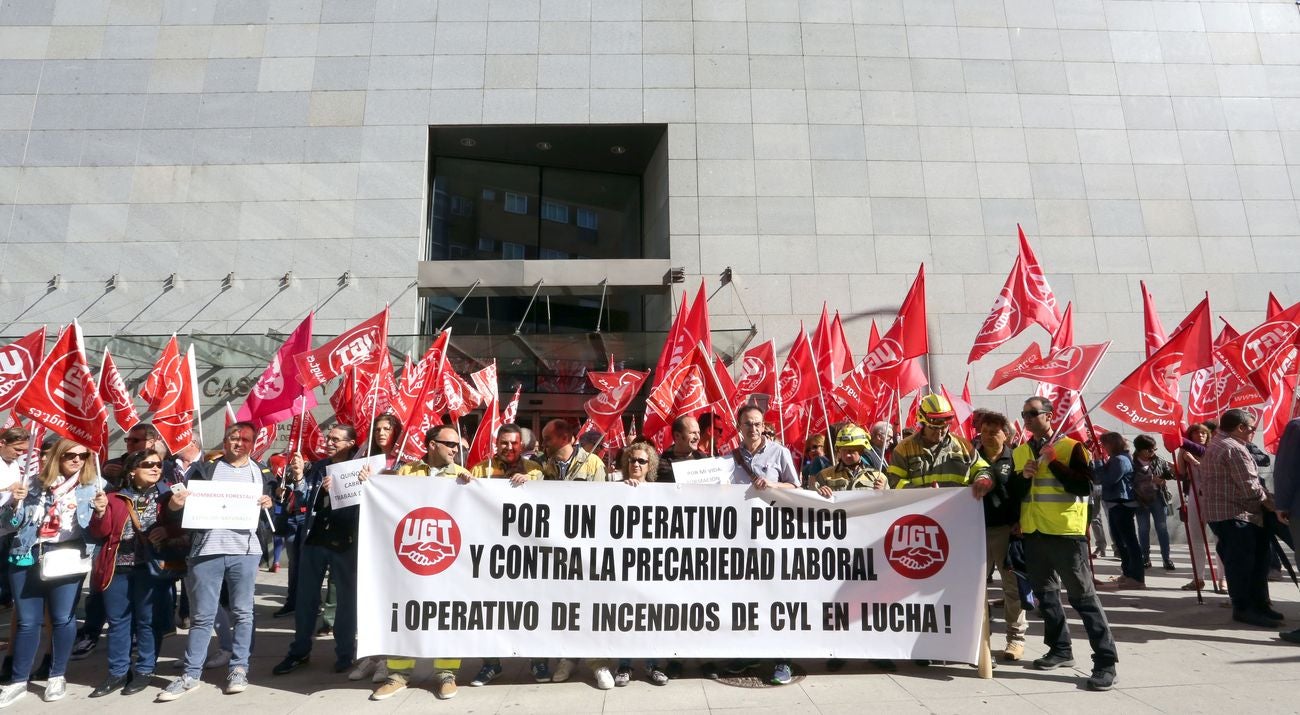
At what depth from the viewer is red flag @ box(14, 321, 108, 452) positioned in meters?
5.60

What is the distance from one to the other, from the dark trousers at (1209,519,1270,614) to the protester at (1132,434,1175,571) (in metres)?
2.34

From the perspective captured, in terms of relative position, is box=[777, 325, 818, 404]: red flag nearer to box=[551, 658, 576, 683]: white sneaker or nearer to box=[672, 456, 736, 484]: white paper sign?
box=[672, 456, 736, 484]: white paper sign

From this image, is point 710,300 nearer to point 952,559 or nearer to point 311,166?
point 311,166

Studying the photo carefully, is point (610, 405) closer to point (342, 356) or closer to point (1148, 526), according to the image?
point (342, 356)

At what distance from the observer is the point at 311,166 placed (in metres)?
15.6

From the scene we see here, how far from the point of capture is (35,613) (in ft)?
16.7

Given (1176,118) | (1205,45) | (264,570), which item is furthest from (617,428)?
(1205,45)

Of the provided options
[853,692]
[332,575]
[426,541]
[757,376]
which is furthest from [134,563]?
[757,376]

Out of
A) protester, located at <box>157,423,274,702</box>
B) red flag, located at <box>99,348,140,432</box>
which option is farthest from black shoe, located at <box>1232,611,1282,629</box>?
red flag, located at <box>99,348,140,432</box>

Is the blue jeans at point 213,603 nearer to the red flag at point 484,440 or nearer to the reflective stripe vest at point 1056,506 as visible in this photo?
the red flag at point 484,440

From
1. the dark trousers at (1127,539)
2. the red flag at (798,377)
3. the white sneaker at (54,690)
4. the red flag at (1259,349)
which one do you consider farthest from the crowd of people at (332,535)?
the red flag at (798,377)

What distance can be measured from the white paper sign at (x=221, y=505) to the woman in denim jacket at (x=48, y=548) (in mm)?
681

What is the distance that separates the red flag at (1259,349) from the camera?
813 centimetres

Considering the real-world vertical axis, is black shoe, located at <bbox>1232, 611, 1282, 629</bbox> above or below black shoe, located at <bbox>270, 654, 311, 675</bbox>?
above
